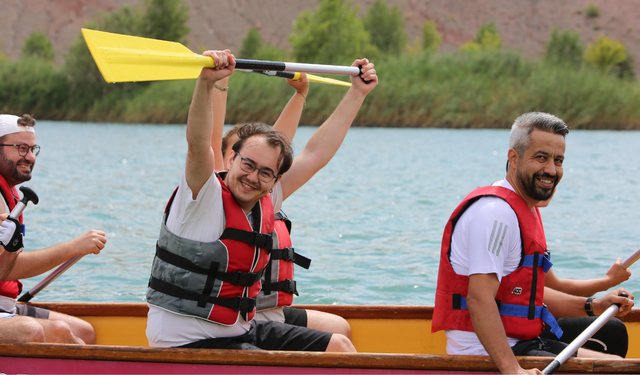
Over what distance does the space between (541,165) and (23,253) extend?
7.20 feet

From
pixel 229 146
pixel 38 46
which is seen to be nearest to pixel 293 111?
pixel 229 146

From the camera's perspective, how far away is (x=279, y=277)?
298cm

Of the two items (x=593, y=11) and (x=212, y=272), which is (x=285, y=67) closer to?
(x=212, y=272)

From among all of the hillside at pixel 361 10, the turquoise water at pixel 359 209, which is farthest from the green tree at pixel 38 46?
the turquoise water at pixel 359 209

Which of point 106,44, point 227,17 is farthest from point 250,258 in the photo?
point 227,17

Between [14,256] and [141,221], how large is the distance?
22.9 ft

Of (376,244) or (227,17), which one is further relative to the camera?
(227,17)

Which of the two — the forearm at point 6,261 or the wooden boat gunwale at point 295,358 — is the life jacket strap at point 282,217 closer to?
the wooden boat gunwale at point 295,358

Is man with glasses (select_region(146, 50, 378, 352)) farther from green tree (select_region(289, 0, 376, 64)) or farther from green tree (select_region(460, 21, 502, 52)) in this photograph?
green tree (select_region(460, 21, 502, 52))

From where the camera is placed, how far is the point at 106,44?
95.0 inches

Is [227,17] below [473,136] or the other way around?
the other way around

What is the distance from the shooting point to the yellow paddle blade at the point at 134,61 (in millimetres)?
2316

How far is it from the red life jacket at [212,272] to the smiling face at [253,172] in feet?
0.14

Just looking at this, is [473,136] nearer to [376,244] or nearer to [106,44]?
[376,244]
